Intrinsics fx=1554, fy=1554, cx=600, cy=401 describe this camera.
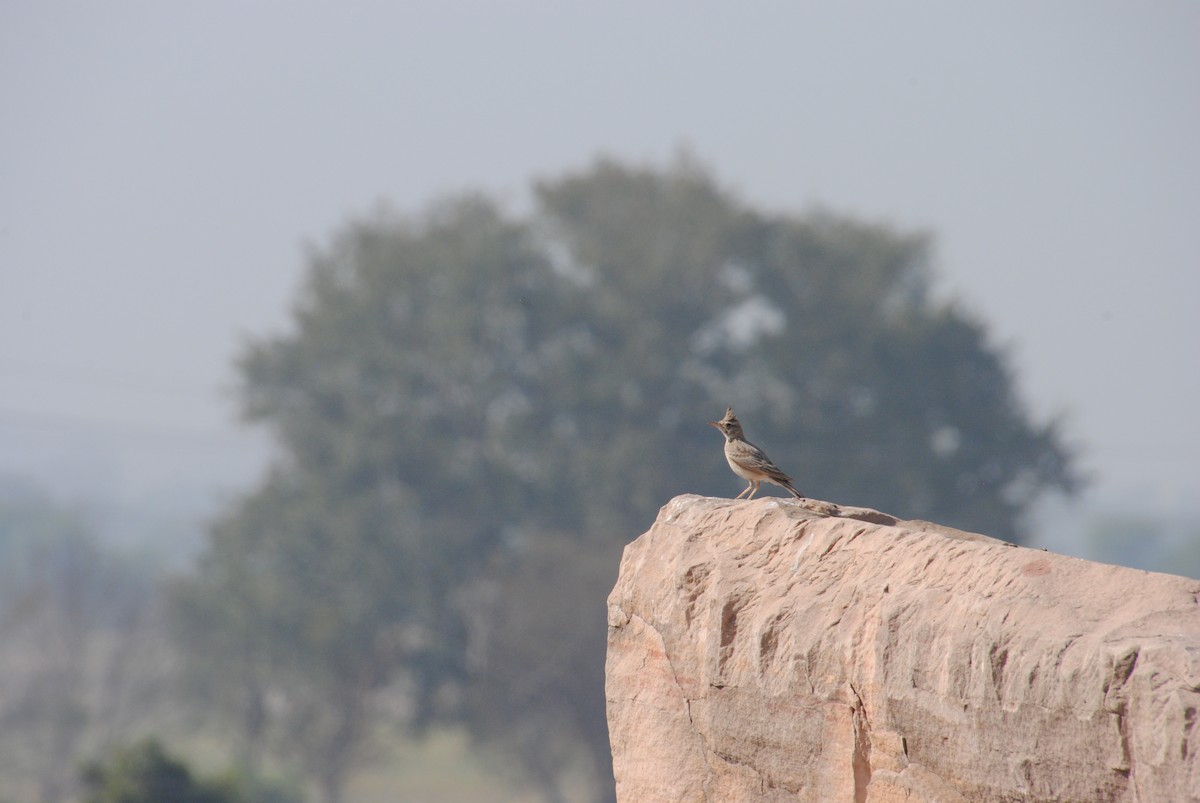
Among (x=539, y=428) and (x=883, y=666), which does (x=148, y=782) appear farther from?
(x=539, y=428)

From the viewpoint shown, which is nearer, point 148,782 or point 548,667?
point 148,782

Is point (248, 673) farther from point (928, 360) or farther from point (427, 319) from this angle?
point (928, 360)

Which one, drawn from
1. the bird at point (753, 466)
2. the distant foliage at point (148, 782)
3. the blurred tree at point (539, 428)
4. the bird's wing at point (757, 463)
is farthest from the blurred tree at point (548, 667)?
the bird's wing at point (757, 463)

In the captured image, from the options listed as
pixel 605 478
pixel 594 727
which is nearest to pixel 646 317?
pixel 605 478

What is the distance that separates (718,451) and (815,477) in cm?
405

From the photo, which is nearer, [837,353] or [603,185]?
[837,353]

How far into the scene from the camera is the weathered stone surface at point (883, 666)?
6.89m

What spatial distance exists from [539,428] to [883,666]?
47.3 metres

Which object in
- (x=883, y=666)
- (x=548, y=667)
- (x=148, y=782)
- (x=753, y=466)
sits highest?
(x=548, y=667)

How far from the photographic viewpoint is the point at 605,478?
52750mm

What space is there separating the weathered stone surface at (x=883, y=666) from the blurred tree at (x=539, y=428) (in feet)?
127

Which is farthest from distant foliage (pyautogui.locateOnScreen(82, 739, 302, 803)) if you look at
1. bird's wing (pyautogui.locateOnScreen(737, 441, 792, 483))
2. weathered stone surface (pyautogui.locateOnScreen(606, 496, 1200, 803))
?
weathered stone surface (pyautogui.locateOnScreen(606, 496, 1200, 803))

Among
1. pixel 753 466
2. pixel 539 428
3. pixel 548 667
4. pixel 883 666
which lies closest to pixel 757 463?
pixel 753 466

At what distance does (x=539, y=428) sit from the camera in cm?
5509
